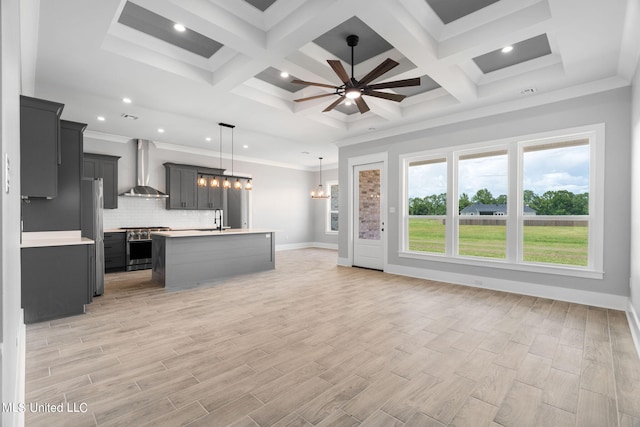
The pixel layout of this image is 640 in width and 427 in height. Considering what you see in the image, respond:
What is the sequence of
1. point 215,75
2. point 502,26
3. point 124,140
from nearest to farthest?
point 502,26 < point 215,75 < point 124,140

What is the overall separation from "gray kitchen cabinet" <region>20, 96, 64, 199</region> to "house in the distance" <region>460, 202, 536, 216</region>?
5800mm

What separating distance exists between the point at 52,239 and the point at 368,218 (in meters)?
5.32

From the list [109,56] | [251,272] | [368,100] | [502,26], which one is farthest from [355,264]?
[109,56]

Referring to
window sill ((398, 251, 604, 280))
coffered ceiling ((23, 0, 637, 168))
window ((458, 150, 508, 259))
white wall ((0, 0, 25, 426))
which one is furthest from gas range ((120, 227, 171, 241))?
window ((458, 150, 508, 259))

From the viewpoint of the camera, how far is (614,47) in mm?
3217

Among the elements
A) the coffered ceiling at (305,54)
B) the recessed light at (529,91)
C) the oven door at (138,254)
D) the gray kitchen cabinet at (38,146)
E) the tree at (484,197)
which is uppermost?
the coffered ceiling at (305,54)

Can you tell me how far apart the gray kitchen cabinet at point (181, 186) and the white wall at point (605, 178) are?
546cm

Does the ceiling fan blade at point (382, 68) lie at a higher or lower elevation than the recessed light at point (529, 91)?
lower

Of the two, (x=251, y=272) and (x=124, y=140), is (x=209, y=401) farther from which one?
(x=124, y=140)

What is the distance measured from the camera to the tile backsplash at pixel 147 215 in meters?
6.86

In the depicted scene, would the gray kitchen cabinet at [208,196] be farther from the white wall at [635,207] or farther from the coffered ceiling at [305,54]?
the white wall at [635,207]

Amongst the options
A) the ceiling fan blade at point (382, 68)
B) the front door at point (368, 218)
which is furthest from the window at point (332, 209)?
the ceiling fan blade at point (382, 68)

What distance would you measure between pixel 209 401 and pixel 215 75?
3759mm

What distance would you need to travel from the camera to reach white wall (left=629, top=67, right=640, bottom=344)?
3.14 metres
